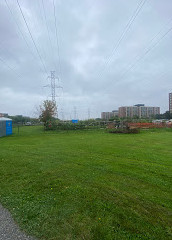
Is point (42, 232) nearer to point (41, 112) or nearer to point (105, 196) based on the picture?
point (105, 196)

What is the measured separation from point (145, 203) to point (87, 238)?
1.44m

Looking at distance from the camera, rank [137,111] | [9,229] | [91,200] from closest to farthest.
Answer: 1. [9,229]
2. [91,200]
3. [137,111]

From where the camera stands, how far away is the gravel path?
1973mm

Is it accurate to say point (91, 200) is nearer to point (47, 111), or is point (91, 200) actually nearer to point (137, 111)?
point (47, 111)

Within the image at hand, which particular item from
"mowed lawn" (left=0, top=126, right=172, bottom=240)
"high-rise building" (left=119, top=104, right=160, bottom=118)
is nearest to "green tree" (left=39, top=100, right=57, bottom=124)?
"mowed lawn" (left=0, top=126, right=172, bottom=240)

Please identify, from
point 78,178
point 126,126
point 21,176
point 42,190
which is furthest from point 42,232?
point 126,126

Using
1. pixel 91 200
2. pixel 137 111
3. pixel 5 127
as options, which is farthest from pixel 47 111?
pixel 137 111

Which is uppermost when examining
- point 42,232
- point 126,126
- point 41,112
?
point 41,112

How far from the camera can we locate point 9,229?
83.4 inches

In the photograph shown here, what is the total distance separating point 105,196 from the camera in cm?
291

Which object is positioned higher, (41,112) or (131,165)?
(41,112)

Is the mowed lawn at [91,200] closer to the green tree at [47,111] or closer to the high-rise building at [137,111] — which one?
the green tree at [47,111]

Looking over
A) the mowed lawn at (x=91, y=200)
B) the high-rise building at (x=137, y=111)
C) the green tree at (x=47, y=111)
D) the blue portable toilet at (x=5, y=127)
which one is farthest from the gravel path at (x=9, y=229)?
Answer: the high-rise building at (x=137, y=111)

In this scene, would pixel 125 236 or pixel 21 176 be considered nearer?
pixel 125 236
